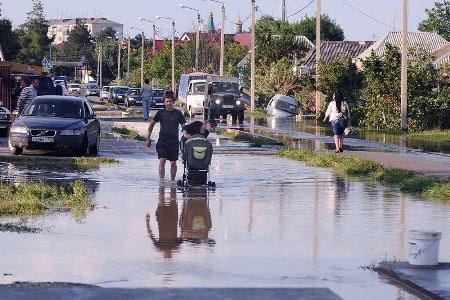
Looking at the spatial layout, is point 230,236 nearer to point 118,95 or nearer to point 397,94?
point 397,94

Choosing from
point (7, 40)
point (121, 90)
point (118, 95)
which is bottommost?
point (118, 95)

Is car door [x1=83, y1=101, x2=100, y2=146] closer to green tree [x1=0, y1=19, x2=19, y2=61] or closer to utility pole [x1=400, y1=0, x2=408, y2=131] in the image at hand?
utility pole [x1=400, y1=0, x2=408, y2=131]

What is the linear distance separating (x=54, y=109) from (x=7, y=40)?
6589 centimetres

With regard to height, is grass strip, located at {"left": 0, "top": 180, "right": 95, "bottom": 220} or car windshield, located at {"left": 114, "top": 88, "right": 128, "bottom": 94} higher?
car windshield, located at {"left": 114, "top": 88, "right": 128, "bottom": 94}

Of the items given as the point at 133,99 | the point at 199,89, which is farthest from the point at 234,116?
the point at 133,99

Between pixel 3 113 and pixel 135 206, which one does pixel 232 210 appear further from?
pixel 3 113

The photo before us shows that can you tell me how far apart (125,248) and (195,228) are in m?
1.98

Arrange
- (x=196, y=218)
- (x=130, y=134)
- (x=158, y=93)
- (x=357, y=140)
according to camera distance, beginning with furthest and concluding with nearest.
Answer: (x=158, y=93), (x=357, y=140), (x=130, y=134), (x=196, y=218)

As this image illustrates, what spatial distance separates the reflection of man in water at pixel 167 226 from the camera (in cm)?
1302

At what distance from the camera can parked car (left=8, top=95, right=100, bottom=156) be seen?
85.2ft

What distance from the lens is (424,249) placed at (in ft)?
37.2

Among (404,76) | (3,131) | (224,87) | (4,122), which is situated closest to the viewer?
(4,122)

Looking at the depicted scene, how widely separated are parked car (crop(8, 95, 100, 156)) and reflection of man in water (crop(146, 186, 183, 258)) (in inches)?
307

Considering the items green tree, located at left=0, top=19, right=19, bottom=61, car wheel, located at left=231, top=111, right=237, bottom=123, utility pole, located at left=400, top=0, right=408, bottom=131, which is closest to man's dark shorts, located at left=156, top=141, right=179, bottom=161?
utility pole, located at left=400, top=0, right=408, bottom=131
